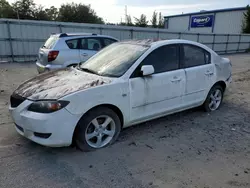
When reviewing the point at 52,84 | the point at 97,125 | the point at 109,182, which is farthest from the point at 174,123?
the point at 52,84

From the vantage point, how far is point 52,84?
3.32 meters

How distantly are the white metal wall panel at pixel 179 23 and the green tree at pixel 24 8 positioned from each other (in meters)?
22.9

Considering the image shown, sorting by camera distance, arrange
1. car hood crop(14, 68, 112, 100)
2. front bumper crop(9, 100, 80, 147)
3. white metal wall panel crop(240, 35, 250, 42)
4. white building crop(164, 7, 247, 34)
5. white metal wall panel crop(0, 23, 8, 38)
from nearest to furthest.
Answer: front bumper crop(9, 100, 80, 147), car hood crop(14, 68, 112, 100), white metal wall panel crop(0, 23, 8, 38), white metal wall panel crop(240, 35, 250, 42), white building crop(164, 7, 247, 34)

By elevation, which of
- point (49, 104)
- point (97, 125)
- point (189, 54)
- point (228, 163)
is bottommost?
point (228, 163)

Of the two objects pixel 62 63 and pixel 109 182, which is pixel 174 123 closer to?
pixel 109 182

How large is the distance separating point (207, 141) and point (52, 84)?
2658mm

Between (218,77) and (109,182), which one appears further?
(218,77)

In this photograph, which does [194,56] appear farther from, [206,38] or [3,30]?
[206,38]

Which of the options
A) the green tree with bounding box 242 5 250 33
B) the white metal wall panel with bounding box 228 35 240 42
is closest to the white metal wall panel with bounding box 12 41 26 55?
the white metal wall panel with bounding box 228 35 240 42

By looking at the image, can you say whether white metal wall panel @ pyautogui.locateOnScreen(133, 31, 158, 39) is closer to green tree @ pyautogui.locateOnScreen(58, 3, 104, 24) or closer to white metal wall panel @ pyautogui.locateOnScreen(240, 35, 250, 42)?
white metal wall panel @ pyautogui.locateOnScreen(240, 35, 250, 42)

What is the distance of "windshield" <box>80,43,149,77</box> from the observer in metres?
3.59

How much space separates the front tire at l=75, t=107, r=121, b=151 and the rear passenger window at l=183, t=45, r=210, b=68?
1855mm

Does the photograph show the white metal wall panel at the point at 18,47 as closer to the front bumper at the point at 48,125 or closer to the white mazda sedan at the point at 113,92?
the white mazda sedan at the point at 113,92

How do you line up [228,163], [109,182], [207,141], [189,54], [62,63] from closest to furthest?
[109,182] → [228,163] → [207,141] → [189,54] → [62,63]
